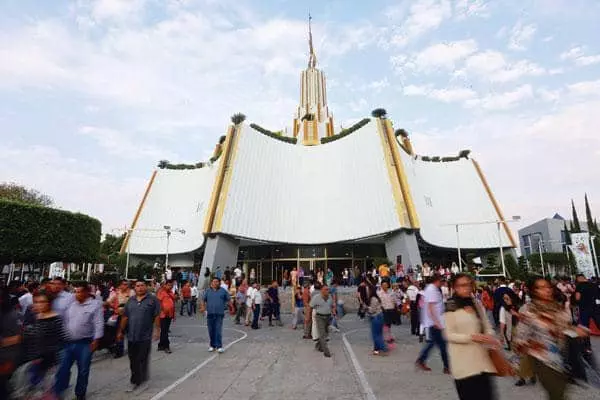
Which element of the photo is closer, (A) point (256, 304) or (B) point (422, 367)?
(B) point (422, 367)

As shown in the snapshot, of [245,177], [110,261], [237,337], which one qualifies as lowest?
[237,337]

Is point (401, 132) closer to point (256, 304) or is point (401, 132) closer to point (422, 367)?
point (256, 304)

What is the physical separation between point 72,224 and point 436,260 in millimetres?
27810

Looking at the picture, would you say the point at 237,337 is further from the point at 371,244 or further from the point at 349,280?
the point at 371,244

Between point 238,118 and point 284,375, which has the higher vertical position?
point 238,118

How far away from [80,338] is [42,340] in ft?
2.64

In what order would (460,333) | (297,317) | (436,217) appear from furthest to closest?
(436,217) < (297,317) < (460,333)

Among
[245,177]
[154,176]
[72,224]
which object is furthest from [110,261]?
[245,177]

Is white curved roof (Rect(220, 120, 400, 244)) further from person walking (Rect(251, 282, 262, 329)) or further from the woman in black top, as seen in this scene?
the woman in black top

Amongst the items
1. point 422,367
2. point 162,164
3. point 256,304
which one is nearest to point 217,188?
point 162,164

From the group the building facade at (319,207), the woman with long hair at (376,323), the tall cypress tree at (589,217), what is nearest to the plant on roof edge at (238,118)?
the building facade at (319,207)

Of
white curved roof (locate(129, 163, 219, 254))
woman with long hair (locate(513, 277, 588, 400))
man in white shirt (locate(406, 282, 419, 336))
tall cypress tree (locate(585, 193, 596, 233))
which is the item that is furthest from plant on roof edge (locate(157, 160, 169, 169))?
tall cypress tree (locate(585, 193, 596, 233))

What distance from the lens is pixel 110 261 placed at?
3816cm

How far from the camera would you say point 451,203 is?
109ft
